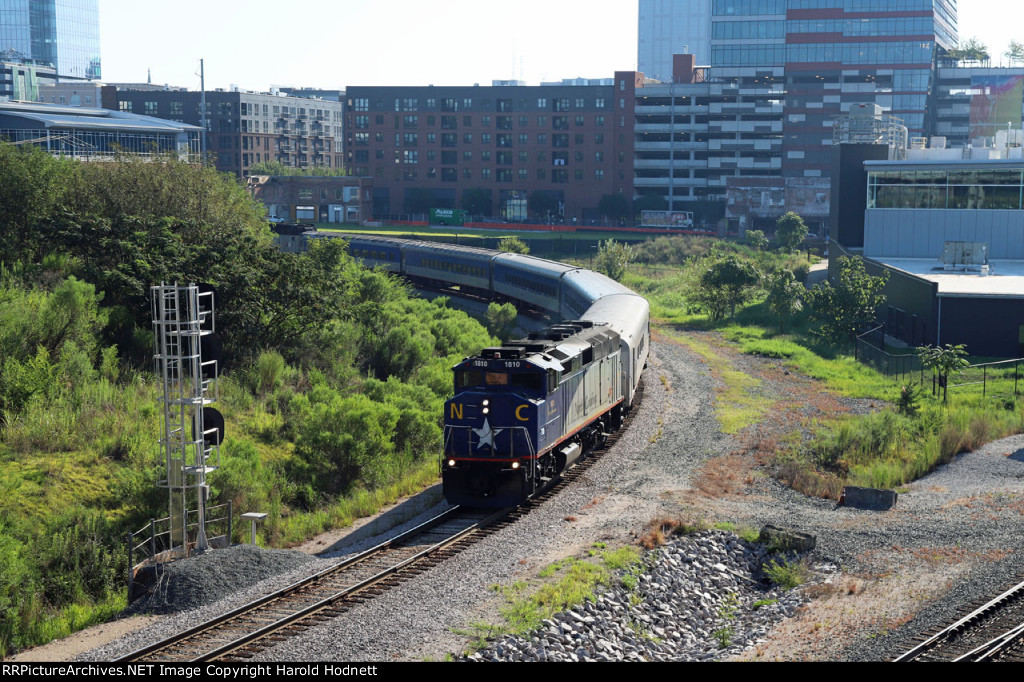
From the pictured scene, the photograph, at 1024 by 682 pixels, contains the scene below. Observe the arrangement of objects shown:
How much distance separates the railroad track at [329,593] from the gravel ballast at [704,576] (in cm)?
51

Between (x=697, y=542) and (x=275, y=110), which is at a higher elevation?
(x=275, y=110)

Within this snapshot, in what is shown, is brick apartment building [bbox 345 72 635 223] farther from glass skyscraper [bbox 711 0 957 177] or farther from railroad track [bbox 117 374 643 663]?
railroad track [bbox 117 374 643 663]

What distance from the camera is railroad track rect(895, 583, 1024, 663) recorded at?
671 inches

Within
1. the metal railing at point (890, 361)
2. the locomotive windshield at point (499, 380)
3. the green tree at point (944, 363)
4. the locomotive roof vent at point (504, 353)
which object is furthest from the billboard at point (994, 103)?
the locomotive windshield at point (499, 380)

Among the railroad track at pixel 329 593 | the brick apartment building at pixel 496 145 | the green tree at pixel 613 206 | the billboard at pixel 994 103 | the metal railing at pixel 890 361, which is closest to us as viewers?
the railroad track at pixel 329 593

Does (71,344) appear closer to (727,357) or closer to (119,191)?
(119,191)

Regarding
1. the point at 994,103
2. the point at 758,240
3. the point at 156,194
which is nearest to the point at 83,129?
the point at 156,194

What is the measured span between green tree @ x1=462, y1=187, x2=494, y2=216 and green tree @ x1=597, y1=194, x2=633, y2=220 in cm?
1677

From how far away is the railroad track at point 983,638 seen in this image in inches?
671

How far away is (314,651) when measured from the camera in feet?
56.0

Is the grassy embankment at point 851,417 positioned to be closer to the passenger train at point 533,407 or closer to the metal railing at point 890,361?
the metal railing at point 890,361
